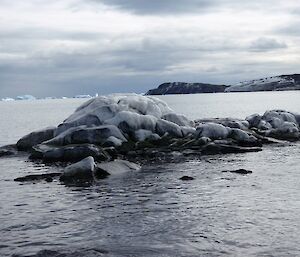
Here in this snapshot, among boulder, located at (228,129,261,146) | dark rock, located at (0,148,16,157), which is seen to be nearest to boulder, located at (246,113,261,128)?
boulder, located at (228,129,261,146)

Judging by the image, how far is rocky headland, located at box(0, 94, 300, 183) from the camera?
Result: 37.0m

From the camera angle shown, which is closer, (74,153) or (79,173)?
(79,173)

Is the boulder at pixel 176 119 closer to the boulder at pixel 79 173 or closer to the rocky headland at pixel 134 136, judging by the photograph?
the rocky headland at pixel 134 136

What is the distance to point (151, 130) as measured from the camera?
42.8 meters

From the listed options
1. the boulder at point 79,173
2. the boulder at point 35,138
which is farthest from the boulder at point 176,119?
the boulder at point 79,173

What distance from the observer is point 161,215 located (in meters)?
19.7

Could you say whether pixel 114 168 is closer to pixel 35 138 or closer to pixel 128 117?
pixel 128 117

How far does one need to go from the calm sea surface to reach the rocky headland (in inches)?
252

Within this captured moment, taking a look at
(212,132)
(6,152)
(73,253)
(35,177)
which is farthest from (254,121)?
(73,253)

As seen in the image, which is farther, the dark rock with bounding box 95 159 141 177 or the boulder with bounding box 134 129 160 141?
the boulder with bounding box 134 129 160 141

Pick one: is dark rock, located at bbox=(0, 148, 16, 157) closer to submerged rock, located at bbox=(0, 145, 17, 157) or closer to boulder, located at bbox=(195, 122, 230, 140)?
submerged rock, located at bbox=(0, 145, 17, 157)

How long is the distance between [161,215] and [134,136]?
22.4 m

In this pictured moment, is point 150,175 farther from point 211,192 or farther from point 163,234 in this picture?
point 163,234

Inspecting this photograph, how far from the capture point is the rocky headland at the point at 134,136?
37.0 metres
